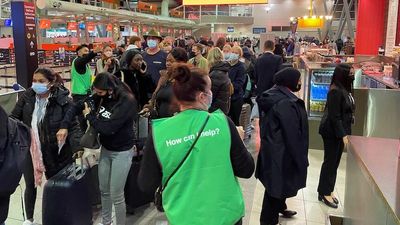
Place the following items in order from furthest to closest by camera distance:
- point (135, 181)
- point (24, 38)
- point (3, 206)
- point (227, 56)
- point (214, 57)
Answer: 1. point (24, 38)
2. point (227, 56)
3. point (214, 57)
4. point (135, 181)
5. point (3, 206)

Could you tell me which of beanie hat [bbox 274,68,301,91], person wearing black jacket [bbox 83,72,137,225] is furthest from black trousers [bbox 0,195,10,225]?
beanie hat [bbox 274,68,301,91]

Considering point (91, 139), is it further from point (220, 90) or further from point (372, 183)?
point (372, 183)

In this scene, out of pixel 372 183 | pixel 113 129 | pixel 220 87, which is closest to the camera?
pixel 372 183

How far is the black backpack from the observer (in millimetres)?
2047

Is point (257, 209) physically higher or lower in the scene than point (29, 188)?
lower

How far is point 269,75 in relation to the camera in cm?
633

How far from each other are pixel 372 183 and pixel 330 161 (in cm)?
206

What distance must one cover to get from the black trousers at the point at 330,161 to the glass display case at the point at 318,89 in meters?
2.29

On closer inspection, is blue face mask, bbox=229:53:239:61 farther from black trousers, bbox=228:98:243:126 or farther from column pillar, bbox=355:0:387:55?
column pillar, bbox=355:0:387:55

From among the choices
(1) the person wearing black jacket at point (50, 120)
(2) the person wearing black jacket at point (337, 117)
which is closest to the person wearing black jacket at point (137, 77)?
(1) the person wearing black jacket at point (50, 120)

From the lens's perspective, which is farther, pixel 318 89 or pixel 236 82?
pixel 318 89

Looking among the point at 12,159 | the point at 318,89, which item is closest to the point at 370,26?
the point at 318,89

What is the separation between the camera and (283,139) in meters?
3.16

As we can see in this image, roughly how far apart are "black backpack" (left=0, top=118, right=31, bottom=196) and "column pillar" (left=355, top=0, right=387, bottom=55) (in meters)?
12.7
